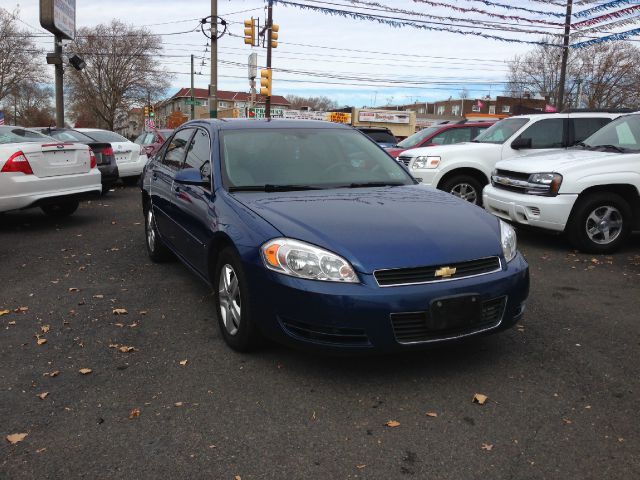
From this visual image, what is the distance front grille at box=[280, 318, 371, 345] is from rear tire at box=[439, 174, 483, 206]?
6.38 meters

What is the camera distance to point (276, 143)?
179 inches

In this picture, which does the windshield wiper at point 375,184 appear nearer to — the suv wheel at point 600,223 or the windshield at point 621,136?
the suv wheel at point 600,223

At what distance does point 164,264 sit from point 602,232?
506 cm

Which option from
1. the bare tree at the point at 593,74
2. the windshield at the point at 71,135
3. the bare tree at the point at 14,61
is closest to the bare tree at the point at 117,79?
the bare tree at the point at 14,61

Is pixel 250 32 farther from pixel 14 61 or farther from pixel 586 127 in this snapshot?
pixel 14 61

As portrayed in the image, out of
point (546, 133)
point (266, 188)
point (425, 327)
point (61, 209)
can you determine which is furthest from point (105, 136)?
point (425, 327)

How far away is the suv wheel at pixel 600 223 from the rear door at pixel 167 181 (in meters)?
4.51

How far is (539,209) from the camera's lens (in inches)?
264

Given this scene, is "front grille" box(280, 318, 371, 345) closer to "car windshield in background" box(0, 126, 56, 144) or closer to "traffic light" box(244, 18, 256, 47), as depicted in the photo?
"car windshield in background" box(0, 126, 56, 144)

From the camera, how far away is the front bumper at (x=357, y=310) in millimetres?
3037

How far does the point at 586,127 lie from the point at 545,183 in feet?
9.30

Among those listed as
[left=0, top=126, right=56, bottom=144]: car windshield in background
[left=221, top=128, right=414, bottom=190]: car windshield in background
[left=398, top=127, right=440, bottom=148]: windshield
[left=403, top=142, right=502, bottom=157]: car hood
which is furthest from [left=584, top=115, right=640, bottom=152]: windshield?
[left=0, top=126, right=56, bottom=144]: car windshield in background

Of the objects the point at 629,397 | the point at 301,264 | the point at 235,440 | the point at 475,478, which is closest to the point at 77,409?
the point at 235,440

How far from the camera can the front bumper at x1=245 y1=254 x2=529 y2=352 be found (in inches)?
120
